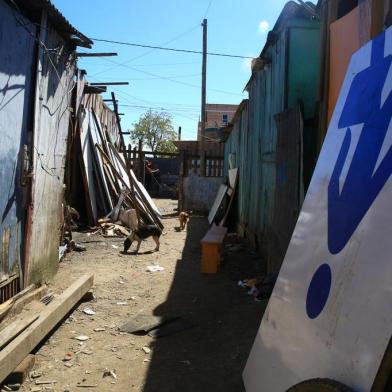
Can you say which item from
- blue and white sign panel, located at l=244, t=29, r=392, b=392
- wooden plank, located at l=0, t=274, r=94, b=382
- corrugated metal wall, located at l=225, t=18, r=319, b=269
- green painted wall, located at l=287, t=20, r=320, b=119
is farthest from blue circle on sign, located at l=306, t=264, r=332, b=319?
green painted wall, located at l=287, t=20, r=320, b=119

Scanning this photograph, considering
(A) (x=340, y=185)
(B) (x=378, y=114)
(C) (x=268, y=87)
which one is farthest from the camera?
(C) (x=268, y=87)

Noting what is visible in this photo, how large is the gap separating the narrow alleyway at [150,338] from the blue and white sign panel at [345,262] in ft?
3.86

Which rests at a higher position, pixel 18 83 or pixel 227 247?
pixel 18 83

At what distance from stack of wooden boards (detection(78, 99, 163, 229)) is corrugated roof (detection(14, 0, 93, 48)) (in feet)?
14.3

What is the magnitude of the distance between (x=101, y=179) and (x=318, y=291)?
1016cm

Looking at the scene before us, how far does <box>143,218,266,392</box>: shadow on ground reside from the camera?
11.7 ft

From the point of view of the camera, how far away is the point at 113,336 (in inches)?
178

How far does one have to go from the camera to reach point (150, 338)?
14.6 ft

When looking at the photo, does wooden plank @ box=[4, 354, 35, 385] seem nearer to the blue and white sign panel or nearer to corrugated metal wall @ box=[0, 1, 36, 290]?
corrugated metal wall @ box=[0, 1, 36, 290]

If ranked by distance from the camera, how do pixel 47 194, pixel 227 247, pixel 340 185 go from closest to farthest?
1. pixel 340 185
2. pixel 47 194
3. pixel 227 247

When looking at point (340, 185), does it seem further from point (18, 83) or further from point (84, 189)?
point (84, 189)

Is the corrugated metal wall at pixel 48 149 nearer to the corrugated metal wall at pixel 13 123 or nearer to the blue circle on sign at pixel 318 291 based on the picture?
the corrugated metal wall at pixel 13 123

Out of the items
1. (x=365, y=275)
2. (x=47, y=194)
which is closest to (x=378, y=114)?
(x=365, y=275)

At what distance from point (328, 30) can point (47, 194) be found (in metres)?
3.94
